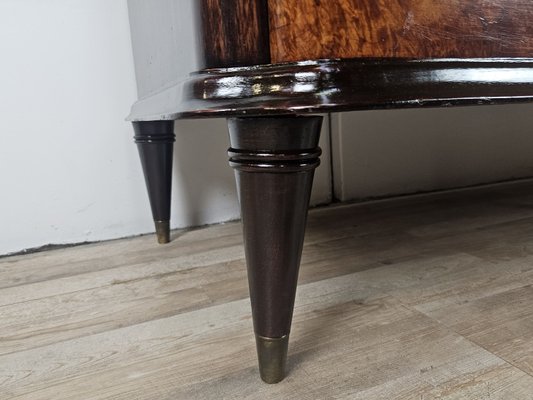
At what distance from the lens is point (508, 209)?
1178 mm

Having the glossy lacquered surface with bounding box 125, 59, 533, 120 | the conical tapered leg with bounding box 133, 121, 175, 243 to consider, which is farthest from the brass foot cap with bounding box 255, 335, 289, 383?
the conical tapered leg with bounding box 133, 121, 175, 243

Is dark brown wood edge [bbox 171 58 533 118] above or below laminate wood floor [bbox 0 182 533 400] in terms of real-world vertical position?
above

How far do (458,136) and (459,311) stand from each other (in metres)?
0.93

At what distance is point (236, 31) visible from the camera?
1.40 feet

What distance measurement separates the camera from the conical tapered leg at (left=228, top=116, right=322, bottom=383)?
16.6 inches

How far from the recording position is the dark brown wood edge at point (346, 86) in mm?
396

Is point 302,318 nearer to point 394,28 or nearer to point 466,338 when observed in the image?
point 466,338

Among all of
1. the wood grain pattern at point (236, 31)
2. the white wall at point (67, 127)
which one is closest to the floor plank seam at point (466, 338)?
the wood grain pattern at point (236, 31)

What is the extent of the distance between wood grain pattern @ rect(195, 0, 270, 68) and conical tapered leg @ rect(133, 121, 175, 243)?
54cm

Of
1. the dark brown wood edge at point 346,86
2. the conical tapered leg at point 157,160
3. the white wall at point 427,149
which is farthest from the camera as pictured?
the white wall at point 427,149

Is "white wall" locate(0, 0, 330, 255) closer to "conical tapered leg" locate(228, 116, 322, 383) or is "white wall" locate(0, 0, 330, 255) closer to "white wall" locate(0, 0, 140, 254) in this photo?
"white wall" locate(0, 0, 140, 254)

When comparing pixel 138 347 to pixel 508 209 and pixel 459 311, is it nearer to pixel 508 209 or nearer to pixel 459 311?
pixel 459 311

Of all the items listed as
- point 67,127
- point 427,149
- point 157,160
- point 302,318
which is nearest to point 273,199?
point 302,318

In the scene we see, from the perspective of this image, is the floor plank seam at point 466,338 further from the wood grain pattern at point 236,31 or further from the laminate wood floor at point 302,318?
the wood grain pattern at point 236,31
